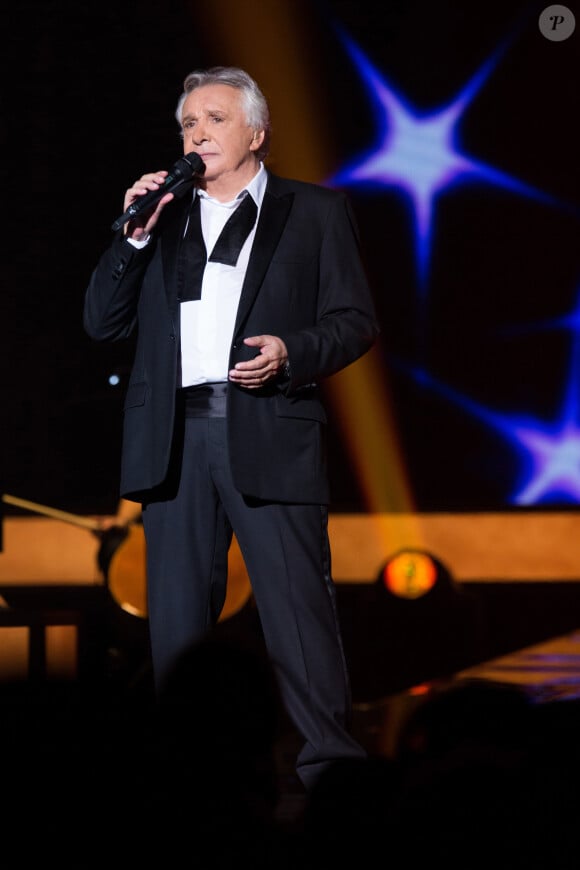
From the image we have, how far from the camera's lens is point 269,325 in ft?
6.41

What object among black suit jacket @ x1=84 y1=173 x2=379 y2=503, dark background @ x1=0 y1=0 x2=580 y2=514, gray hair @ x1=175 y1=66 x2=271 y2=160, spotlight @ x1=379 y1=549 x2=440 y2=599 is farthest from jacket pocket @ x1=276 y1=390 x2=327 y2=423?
dark background @ x1=0 y1=0 x2=580 y2=514

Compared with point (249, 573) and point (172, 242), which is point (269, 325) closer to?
point (172, 242)

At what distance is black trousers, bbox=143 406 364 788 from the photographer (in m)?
1.86

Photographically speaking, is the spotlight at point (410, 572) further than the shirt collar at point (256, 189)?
Yes

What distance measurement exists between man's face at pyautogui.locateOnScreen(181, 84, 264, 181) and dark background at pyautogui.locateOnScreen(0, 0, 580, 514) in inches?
83.8

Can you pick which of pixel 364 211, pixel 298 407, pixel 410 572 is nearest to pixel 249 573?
pixel 298 407

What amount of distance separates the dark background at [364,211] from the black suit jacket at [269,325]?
6.80 ft

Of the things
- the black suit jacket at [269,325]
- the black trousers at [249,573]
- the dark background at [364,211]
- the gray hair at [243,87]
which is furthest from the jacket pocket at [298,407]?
the dark background at [364,211]

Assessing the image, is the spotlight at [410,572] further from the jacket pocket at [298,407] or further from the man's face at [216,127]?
the man's face at [216,127]

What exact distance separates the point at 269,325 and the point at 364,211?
7.89ft

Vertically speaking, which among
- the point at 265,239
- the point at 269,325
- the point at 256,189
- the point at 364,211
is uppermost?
the point at 364,211

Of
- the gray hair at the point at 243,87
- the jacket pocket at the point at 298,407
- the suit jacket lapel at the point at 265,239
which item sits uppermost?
the gray hair at the point at 243,87

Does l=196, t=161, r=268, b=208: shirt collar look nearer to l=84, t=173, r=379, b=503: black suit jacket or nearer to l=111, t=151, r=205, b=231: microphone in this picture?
l=84, t=173, r=379, b=503: black suit jacket

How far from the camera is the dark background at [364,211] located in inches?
162
